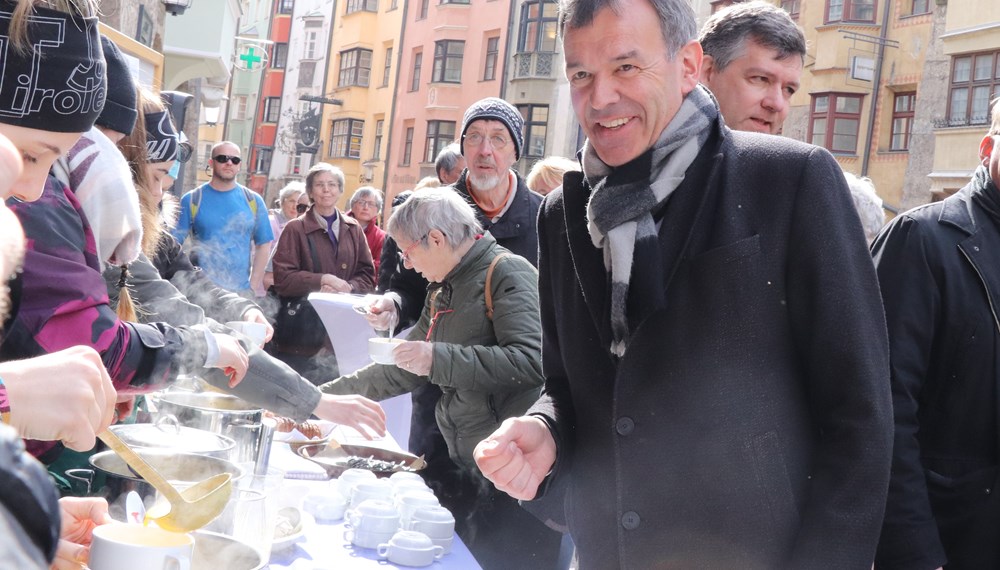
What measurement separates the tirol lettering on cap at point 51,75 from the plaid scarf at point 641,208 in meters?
0.92

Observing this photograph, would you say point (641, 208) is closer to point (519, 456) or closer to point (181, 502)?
point (519, 456)

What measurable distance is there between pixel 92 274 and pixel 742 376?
4.12 feet

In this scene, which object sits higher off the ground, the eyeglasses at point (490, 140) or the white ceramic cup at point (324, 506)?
the eyeglasses at point (490, 140)

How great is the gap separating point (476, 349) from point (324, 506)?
1004 millimetres

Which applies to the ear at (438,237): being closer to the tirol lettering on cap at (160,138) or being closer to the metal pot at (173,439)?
the tirol lettering on cap at (160,138)

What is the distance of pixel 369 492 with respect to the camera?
2.73m

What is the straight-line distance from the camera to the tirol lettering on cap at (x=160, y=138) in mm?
3221

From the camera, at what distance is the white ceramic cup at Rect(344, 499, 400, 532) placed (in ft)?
8.04

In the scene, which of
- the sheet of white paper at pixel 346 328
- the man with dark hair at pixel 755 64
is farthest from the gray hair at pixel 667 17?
the sheet of white paper at pixel 346 328

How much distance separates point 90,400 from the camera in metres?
0.99

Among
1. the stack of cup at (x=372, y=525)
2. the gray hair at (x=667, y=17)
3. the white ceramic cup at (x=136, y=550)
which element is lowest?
the stack of cup at (x=372, y=525)

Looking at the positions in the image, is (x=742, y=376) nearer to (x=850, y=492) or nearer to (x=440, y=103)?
(x=850, y=492)

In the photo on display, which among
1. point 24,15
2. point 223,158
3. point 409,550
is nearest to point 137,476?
point 24,15

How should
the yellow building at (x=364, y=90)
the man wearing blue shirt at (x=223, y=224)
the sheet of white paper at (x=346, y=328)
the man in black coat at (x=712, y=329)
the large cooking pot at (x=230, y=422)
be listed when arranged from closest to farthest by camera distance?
the man in black coat at (x=712, y=329) → the large cooking pot at (x=230, y=422) → the sheet of white paper at (x=346, y=328) → the man wearing blue shirt at (x=223, y=224) → the yellow building at (x=364, y=90)
